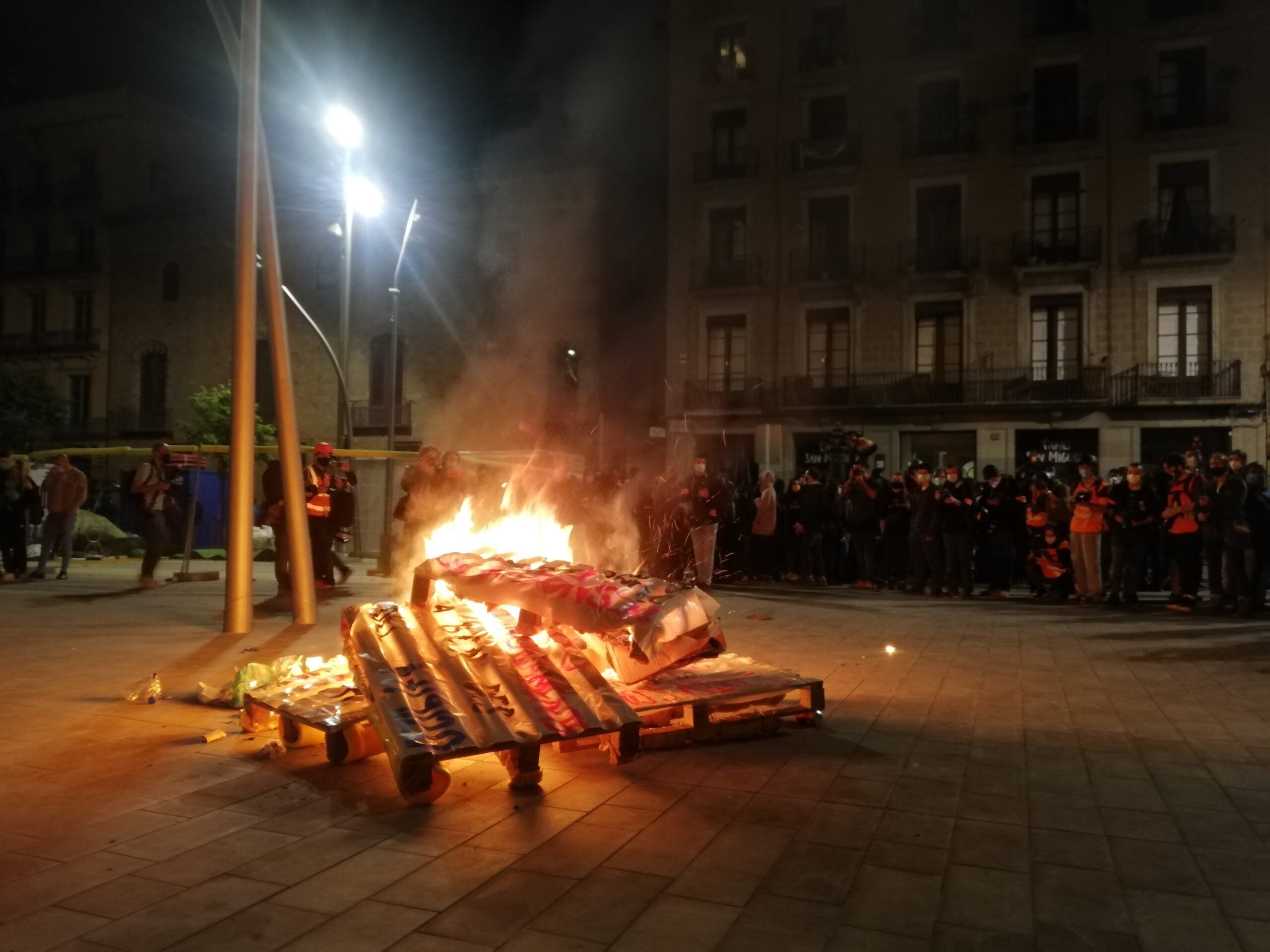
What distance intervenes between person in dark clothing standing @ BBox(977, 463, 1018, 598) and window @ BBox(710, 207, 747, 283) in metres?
19.3

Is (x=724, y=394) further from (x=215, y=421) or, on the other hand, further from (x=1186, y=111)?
(x=215, y=421)

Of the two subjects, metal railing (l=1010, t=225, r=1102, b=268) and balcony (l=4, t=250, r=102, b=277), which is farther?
balcony (l=4, t=250, r=102, b=277)

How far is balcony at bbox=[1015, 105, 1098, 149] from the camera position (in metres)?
28.7

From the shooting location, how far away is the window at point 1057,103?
2891 cm

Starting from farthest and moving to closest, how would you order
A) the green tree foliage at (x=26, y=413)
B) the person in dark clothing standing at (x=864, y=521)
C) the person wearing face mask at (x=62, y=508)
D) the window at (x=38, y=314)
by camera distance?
the window at (x=38, y=314) < the green tree foliage at (x=26, y=413) < the person in dark clothing standing at (x=864, y=521) < the person wearing face mask at (x=62, y=508)

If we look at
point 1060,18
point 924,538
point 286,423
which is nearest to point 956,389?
point 1060,18

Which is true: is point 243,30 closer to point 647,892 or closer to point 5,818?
point 5,818

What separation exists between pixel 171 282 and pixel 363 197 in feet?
85.3

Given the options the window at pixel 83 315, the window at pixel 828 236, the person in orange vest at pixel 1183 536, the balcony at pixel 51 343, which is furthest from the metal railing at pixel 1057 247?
the window at pixel 83 315

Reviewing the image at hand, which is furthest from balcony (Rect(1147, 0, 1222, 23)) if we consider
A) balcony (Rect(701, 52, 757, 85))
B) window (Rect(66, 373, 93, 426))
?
window (Rect(66, 373, 93, 426))

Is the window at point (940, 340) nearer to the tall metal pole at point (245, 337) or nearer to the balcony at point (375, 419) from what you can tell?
the balcony at point (375, 419)

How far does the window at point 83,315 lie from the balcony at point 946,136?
3350cm

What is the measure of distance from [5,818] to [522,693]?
2.13m

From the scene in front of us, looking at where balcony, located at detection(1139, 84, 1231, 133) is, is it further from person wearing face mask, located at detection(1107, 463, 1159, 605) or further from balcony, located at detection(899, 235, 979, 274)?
person wearing face mask, located at detection(1107, 463, 1159, 605)
